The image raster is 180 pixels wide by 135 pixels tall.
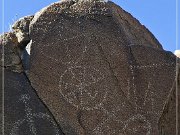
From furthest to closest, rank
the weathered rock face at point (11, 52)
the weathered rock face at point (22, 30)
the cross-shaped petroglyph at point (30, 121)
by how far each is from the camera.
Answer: the weathered rock face at point (22, 30) → the weathered rock face at point (11, 52) → the cross-shaped petroglyph at point (30, 121)

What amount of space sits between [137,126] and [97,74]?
824 mm

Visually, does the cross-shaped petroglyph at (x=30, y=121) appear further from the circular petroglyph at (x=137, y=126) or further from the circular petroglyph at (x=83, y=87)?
the circular petroglyph at (x=137, y=126)

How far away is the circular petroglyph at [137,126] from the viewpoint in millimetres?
6273

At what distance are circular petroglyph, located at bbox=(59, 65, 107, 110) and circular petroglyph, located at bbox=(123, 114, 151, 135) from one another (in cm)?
45

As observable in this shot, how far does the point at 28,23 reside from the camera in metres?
6.83

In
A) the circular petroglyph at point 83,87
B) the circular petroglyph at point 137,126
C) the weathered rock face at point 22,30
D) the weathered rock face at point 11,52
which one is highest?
the weathered rock face at point 22,30

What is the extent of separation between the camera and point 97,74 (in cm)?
642

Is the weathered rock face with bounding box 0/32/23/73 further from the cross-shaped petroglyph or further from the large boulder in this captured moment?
the cross-shaped petroglyph

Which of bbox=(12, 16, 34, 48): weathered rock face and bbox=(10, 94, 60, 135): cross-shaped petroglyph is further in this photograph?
bbox=(12, 16, 34, 48): weathered rock face

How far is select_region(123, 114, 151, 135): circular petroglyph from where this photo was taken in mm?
6273

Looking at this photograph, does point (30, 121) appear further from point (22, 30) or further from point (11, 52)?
point (22, 30)

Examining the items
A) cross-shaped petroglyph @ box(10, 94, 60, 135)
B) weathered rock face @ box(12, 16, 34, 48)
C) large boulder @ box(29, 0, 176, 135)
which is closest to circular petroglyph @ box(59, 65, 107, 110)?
large boulder @ box(29, 0, 176, 135)

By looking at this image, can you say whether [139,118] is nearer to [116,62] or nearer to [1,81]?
[116,62]

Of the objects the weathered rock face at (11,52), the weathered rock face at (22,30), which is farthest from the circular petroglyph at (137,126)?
the weathered rock face at (22,30)
